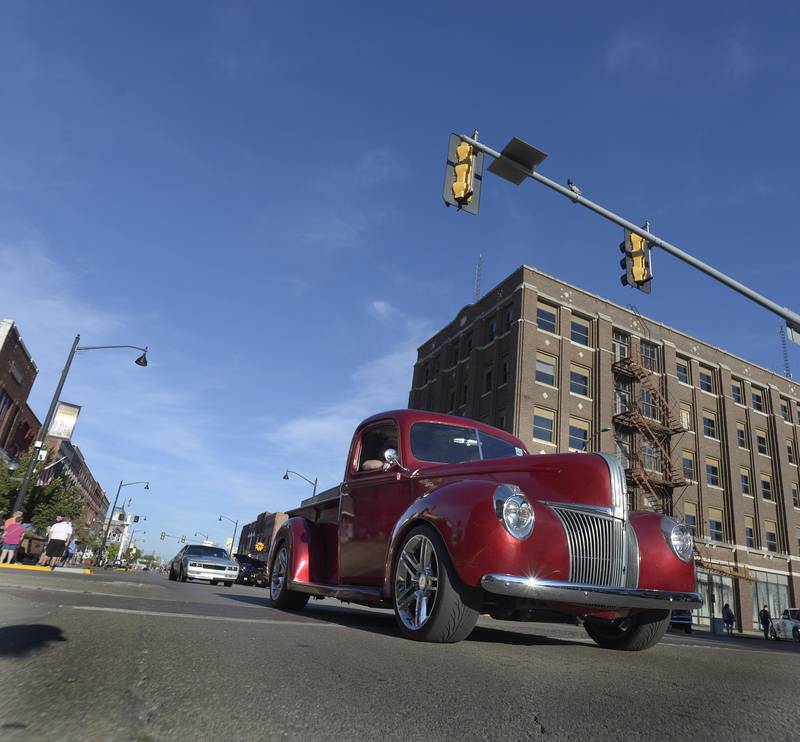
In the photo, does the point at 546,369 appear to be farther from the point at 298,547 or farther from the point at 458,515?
the point at 458,515

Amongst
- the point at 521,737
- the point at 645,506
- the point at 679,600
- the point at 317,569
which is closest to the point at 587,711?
the point at 521,737

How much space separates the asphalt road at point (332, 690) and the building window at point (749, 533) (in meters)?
38.8

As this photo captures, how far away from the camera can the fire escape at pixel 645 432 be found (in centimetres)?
3272

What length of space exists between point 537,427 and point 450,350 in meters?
10.3

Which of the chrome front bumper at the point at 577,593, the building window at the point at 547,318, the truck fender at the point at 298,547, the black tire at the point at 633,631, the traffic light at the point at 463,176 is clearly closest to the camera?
the chrome front bumper at the point at 577,593

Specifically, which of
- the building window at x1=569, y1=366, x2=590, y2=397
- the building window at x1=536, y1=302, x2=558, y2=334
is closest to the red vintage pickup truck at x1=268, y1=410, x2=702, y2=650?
the building window at x1=536, y1=302, x2=558, y2=334

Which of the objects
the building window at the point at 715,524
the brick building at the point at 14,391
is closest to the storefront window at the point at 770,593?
the building window at the point at 715,524

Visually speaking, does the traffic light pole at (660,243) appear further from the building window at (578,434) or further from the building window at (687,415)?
the building window at (687,415)

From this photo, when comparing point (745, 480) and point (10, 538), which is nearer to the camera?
point (10, 538)

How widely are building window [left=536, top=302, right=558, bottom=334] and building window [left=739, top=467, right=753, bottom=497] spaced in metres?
16.4

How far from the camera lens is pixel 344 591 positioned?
5.51 m

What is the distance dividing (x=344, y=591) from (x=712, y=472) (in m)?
38.1

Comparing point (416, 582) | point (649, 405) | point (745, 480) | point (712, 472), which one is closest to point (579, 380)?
point (649, 405)

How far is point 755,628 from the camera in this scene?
1372 inches
